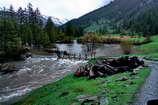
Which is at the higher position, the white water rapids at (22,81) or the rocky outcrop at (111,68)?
the rocky outcrop at (111,68)

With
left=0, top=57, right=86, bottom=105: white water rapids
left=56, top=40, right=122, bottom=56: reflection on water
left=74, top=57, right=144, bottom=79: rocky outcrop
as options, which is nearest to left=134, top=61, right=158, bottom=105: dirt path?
left=74, top=57, right=144, bottom=79: rocky outcrop

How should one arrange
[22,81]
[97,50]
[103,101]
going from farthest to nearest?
[97,50] → [22,81] → [103,101]

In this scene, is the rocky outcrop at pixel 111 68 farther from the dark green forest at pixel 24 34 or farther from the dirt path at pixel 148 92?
the dark green forest at pixel 24 34

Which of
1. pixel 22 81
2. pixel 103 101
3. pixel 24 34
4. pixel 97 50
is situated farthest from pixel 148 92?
pixel 24 34

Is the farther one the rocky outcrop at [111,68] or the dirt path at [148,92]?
the rocky outcrop at [111,68]

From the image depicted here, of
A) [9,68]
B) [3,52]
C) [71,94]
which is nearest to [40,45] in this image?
[3,52]

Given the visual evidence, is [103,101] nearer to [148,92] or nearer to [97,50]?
[148,92]

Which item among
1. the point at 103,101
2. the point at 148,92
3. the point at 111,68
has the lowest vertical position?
the point at 103,101

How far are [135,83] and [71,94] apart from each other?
6786 mm

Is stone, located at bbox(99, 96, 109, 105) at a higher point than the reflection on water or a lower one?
lower

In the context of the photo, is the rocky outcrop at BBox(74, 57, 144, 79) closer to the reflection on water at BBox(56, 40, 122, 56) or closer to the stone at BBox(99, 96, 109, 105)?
the stone at BBox(99, 96, 109, 105)

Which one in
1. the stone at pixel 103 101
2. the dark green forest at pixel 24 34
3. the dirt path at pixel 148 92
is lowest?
the stone at pixel 103 101

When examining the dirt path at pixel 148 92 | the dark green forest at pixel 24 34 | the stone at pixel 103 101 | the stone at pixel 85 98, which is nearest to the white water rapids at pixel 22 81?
the stone at pixel 85 98

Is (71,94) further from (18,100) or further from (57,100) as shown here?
(18,100)
